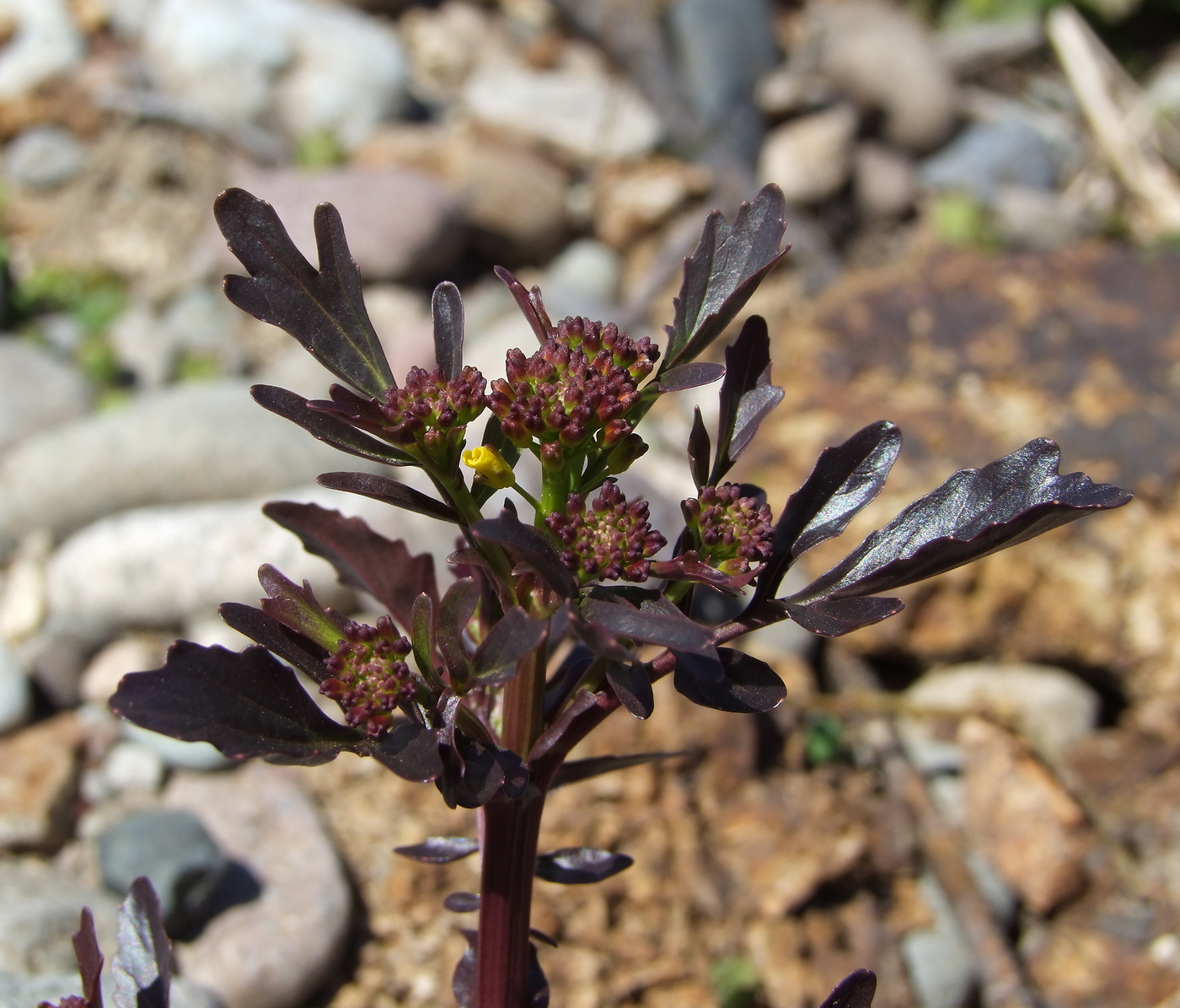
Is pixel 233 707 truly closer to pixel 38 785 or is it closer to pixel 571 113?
pixel 38 785

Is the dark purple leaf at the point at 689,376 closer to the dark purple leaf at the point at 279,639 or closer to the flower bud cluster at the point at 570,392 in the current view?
the flower bud cluster at the point at 570,392

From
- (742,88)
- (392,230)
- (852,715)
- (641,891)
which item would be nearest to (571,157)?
(742,88)

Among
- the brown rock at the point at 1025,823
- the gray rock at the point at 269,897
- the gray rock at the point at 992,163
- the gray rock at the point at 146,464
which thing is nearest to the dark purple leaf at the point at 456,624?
the gray rock at the point at 269,897

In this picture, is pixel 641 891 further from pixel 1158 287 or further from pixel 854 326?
pixel 1158 287

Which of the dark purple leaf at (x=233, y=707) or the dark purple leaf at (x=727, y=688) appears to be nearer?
the dark purple leaf at (x=233, y=707)

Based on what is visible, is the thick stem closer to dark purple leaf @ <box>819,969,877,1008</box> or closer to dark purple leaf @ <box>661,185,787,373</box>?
dark purple leaf @ <box>819,969,877,1008</box>
